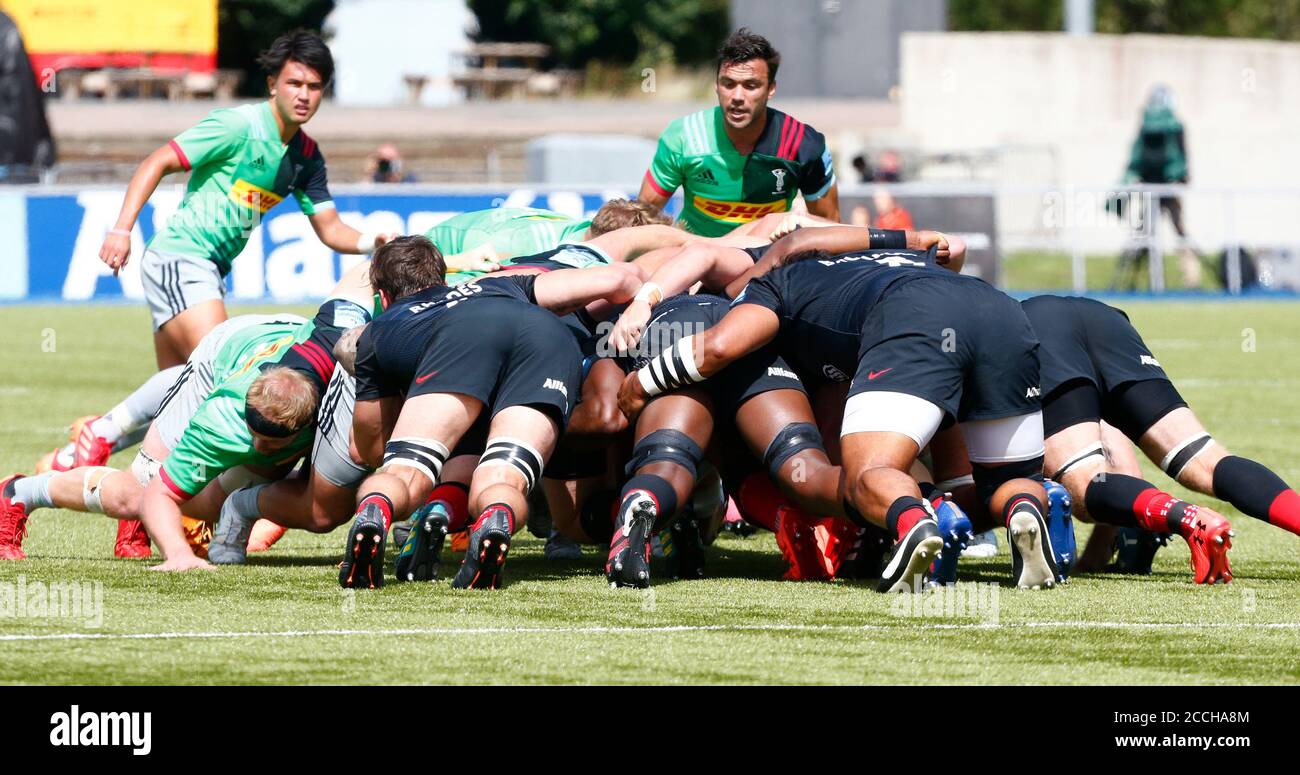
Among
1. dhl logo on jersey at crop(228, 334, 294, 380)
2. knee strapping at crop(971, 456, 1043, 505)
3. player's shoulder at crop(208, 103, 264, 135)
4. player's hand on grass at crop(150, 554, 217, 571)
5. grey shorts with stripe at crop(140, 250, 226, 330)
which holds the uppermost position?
player's shoulder at crop(208, 103, 264, 135)

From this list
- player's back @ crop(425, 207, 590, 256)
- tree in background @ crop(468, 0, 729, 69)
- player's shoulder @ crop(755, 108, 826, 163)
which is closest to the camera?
player's back @ crop(425, 207, 590, 256)

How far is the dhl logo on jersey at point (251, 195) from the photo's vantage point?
9805mm

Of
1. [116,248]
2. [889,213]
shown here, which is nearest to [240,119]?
[116,248]

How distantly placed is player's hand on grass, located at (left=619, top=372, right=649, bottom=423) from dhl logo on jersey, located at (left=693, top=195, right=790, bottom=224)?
9.12ft

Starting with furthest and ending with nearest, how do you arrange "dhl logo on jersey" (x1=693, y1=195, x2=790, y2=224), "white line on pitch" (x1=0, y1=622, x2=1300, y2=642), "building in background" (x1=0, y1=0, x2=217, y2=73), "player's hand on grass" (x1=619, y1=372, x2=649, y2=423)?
"building in background" (x1=0, y1=0, x2=217, y2=73) → "dhl logo on jersey" (x1=693, y1=195, x2=790, y2=224) → "player's hand on grass" (x1=619, y1=372, x2=649, y2=423) → "white line on pitch" (x1=0, y1=622, x2=1300, y2=642)

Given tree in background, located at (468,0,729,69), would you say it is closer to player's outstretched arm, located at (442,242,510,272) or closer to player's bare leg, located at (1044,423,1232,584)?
player's outstretched arm, located at (442,242,510,272)

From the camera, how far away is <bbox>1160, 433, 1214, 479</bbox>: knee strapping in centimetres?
722

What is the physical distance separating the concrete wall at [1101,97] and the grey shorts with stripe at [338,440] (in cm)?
2884

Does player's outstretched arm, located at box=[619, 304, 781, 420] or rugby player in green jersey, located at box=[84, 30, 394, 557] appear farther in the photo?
rugby player in green jersey, located at box=[84, 30, 394, 557]

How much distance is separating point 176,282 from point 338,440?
2.90 m

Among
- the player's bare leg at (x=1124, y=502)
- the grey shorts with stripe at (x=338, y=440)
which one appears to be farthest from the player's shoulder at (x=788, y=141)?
the grey shorts with stripe at (x=338, y=440)

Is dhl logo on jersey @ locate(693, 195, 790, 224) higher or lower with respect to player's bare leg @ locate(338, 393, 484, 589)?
higher

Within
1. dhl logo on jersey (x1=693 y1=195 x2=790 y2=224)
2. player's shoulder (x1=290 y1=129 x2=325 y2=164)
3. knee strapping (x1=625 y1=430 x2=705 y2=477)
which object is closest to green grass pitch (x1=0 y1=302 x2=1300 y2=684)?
knee strapping (x1=625 y1=430 x2=705 y2=477)
